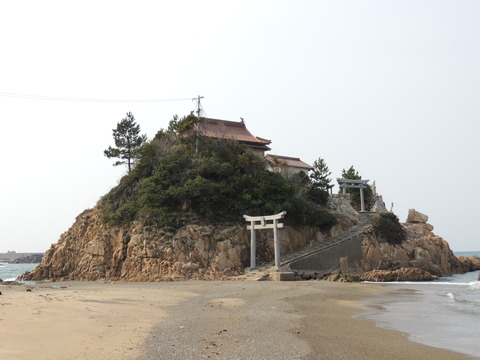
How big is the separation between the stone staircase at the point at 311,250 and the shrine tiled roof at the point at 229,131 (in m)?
11.3

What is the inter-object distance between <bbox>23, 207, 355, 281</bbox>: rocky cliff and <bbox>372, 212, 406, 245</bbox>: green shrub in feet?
16.1

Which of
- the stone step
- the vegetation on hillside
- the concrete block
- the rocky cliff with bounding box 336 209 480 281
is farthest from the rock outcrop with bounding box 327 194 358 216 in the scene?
the concrete block

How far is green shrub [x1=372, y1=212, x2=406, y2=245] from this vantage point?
3725cm

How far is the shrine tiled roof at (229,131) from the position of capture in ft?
134

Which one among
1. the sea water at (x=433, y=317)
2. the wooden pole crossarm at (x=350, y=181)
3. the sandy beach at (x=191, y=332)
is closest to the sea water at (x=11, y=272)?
the wooden pole crossarm at (x=350, y=181)

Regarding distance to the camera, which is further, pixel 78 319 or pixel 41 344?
pixel 78 319

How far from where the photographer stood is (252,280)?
26.8 m

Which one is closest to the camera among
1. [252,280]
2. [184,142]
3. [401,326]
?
[401,326]

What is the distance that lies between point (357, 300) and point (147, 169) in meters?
22.6

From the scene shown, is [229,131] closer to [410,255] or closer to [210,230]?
[210,230]

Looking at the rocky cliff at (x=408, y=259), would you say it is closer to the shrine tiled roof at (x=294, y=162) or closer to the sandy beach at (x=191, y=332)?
the shrine tiled roof at (x=294, y=162)

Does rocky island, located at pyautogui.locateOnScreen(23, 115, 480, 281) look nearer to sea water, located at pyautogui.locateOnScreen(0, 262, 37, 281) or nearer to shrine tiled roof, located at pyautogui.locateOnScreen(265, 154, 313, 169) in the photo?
shrine tiled roof, located at pyautogui.locateOnScreen(265, 154, 313, 169)

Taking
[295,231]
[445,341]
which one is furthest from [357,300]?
[295,231]

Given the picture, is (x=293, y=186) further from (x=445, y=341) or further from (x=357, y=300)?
(x=445, y=341)
